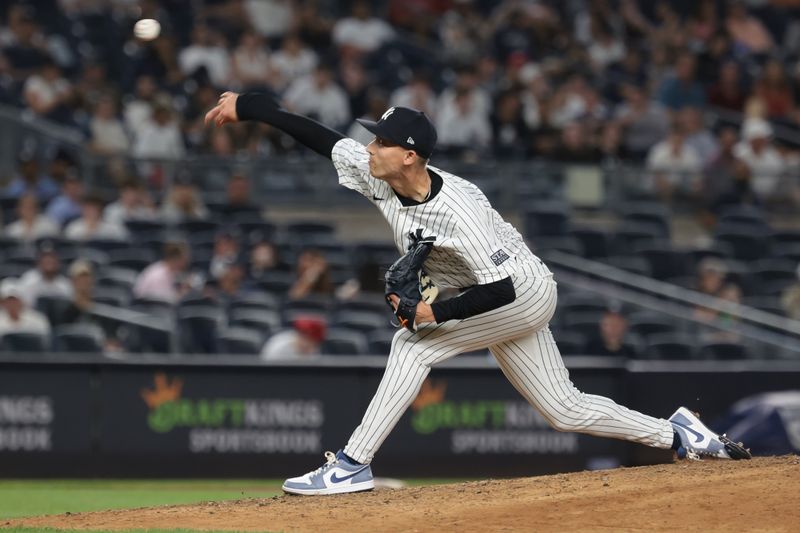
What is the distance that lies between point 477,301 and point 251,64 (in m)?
10.3

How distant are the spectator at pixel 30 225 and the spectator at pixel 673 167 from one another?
5.94 m

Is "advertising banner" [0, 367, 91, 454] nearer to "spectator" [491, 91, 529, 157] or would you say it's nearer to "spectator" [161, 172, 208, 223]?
"spectator" [161, 172, 208, 223]

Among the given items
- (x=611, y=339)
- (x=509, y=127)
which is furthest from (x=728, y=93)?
(x=611, y=339)

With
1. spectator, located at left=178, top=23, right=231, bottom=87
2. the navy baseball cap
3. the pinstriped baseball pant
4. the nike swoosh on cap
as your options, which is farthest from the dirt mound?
spectator, located at left=178, top=23, right=231, bottom=87

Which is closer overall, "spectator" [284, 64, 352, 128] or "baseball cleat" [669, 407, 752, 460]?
"baseball cleat" [669, 407, 752, 460]

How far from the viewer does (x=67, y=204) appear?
46.8ft

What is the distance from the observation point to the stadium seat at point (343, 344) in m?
12.3

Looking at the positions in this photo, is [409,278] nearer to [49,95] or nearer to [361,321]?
[361,321]

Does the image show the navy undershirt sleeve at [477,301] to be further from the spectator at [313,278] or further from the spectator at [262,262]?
the spectator at [262,262]

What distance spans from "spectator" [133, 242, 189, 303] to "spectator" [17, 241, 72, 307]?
67 centimetres

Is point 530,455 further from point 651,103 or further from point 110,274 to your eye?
point 651,103

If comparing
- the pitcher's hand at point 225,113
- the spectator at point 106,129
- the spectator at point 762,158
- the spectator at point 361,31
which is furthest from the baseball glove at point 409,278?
the spectator at point 361,31

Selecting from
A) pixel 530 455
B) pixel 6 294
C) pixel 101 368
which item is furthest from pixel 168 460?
pixel 530 455

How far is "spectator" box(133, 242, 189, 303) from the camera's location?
13023 mm
